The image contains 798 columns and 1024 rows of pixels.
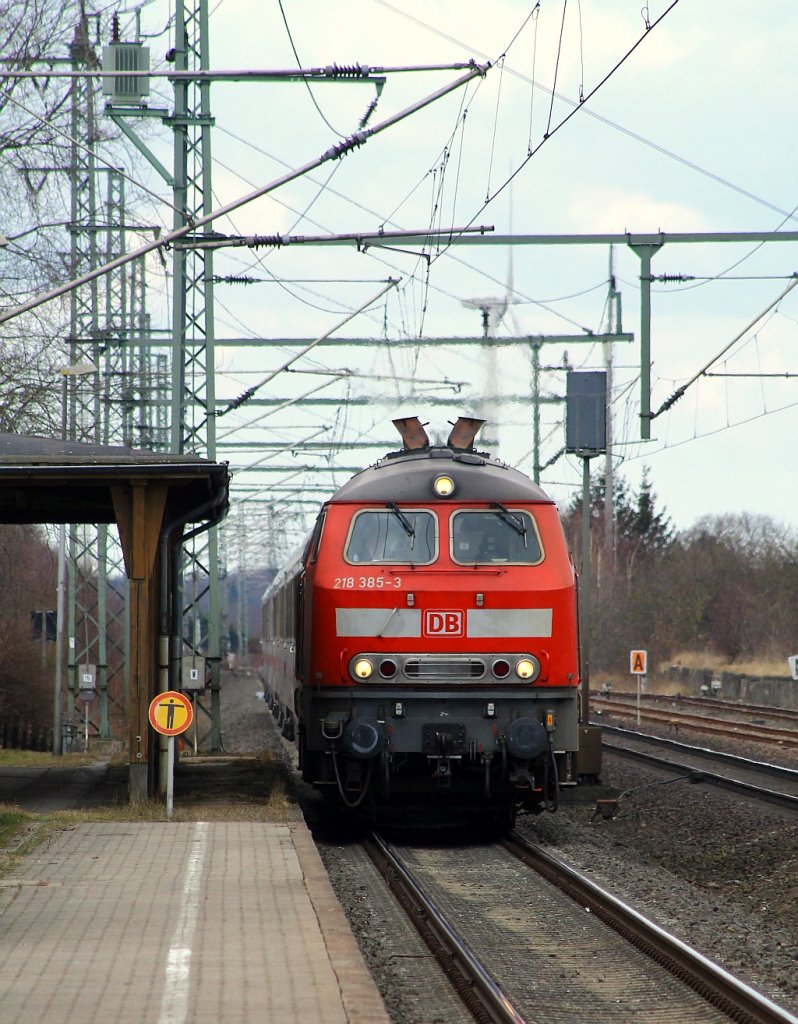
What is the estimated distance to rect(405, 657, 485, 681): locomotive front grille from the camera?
12.3m

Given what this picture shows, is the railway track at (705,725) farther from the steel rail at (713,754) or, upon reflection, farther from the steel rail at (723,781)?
the steel rail at (723,781)

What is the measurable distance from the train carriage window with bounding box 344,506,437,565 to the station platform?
2.51m

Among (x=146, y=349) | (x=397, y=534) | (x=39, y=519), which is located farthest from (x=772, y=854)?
(x=146, y=349)

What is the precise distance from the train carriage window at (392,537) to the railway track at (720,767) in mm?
5499

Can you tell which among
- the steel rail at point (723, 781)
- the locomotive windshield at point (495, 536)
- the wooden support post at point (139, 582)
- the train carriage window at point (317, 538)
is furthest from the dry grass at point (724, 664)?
the locomotive windshield at point (495, 536)

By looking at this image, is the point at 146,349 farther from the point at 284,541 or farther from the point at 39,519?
the point at 284,541

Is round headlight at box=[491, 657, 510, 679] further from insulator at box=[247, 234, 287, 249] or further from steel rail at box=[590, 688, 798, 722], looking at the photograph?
steel rail at box=[590, 688, 798, 722]

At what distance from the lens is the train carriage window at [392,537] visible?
41.9 ft

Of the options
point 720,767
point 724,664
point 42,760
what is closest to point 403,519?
point 720,767

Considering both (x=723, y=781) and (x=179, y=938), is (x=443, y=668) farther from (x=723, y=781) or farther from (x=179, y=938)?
(x=723, y=781)

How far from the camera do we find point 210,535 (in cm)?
2281

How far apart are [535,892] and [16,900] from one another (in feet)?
12.1

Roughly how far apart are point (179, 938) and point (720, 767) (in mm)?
14067

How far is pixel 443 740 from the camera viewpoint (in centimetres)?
1206
